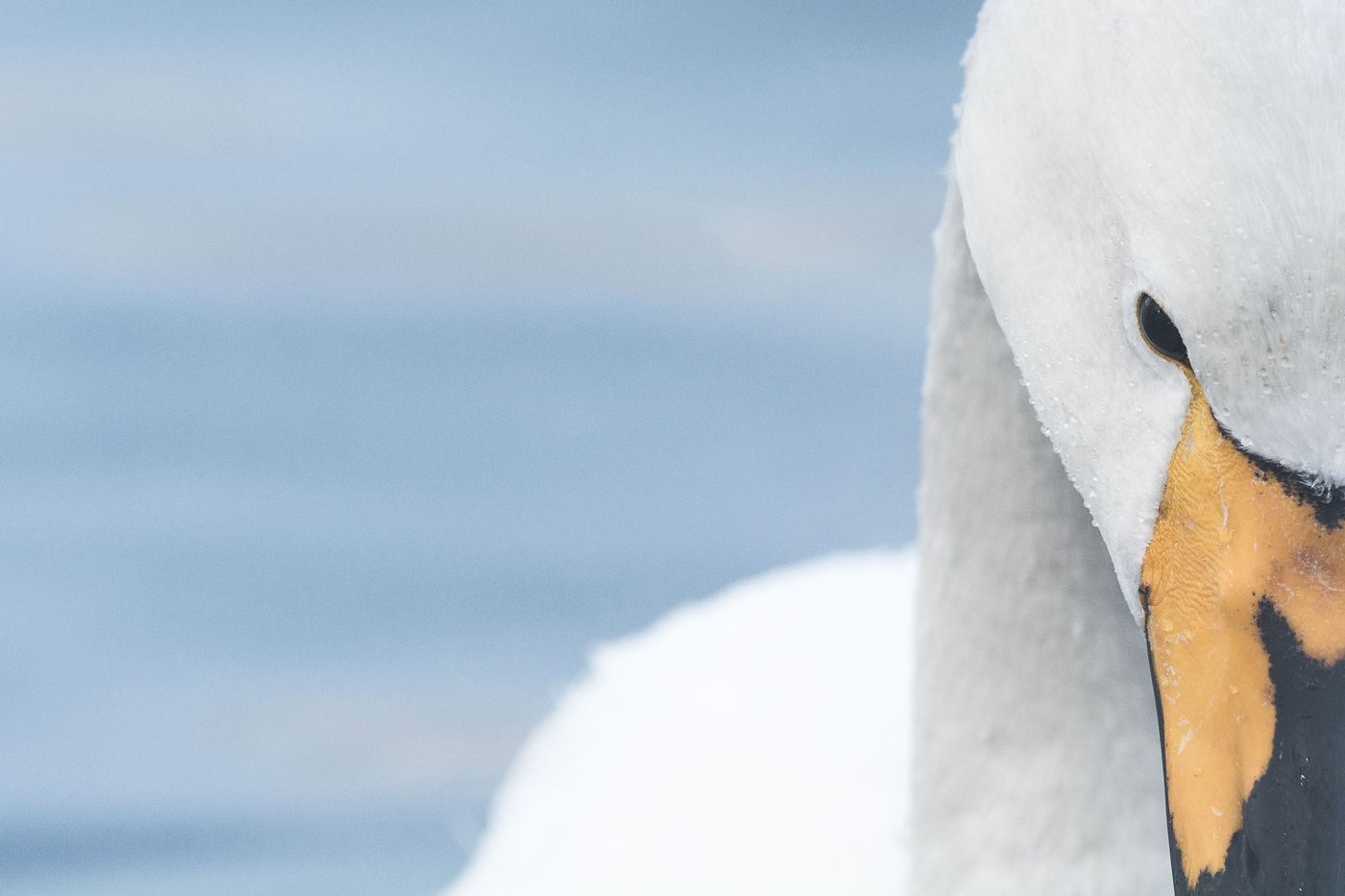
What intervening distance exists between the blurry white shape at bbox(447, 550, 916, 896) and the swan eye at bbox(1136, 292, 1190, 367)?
134 cm

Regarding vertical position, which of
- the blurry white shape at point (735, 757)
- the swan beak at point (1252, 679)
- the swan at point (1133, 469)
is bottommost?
the swan beak at point (1252, 679)

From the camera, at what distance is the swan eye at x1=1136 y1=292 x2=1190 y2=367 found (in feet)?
6.09

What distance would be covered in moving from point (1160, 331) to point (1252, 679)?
35 centimetres

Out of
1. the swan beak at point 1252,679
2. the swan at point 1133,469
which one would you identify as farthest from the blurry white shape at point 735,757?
the swan beak at point 1252,679

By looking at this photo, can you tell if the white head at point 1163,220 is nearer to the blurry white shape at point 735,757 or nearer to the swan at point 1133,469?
the swan at point 1133,469

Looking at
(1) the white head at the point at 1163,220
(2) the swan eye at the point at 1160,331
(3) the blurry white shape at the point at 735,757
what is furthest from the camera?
(3) the blurry white shape at the point at 735,757

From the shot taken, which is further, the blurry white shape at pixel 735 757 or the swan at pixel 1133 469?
the blurry white shape at pixel 735 757

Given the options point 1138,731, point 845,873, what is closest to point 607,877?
point 845,873

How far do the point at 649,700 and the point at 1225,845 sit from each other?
2908mm

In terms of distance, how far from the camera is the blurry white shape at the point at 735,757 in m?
3.53

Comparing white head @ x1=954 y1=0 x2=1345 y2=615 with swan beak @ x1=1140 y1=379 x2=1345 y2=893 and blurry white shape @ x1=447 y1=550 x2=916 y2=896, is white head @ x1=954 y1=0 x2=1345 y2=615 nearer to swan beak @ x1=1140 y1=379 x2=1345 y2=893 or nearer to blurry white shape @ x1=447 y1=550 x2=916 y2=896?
swan beak @ x1=1140 y1=379 x2=1345 y2=893

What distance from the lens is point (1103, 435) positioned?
2057 millimetres

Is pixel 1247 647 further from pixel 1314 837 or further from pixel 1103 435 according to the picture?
pixel 1103 435

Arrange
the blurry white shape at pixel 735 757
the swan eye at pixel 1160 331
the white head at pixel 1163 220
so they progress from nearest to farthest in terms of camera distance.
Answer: the white head at pixel 1163 220 < the swan eye at pixel 1160 331 < the blurry white shape at pixel 735 757
